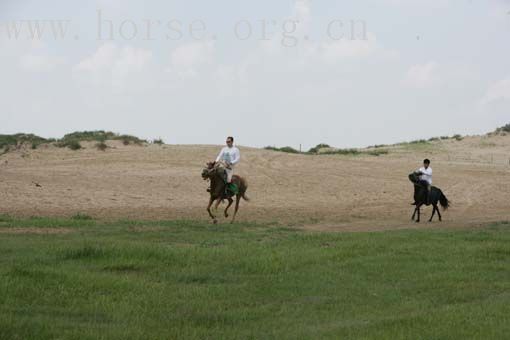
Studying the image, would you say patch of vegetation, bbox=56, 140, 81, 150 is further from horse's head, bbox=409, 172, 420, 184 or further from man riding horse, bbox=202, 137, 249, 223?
horse's head, bbox=409, 172, 420, 184

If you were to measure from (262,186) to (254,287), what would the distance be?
22.5 meters

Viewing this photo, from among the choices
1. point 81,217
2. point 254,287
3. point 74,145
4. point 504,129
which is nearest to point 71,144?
point 74,145

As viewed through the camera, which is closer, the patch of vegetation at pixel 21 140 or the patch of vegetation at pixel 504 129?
the patch of vegetation at pixel 21 140

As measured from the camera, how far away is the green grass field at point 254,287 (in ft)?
29.5

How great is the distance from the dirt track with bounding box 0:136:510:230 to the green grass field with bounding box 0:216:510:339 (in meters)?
6.70

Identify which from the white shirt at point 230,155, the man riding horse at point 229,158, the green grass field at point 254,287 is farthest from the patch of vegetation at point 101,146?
the green grass field at point 254,287

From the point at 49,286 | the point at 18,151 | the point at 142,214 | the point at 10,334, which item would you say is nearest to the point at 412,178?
the point at 142,214

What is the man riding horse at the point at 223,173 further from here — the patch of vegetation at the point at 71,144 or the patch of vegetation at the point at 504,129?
the patch of vegetation at the point at 504,129

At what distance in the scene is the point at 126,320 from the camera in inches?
367

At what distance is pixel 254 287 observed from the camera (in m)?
11.5

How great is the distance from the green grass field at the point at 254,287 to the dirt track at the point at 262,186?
670 centimetres

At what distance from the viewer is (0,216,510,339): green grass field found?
9000 mm

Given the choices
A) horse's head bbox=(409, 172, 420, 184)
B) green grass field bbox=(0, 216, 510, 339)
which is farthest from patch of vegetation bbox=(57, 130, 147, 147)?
green grass field bbox=(0, 216, 510, 339)

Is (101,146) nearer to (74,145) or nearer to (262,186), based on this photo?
(74,145)
